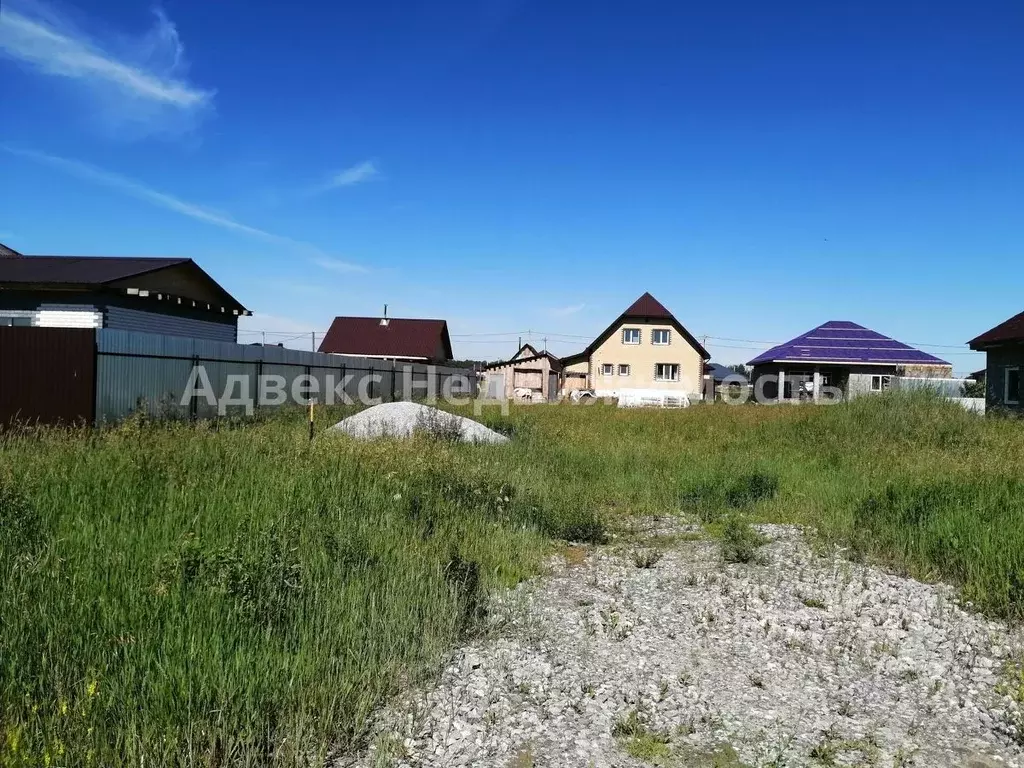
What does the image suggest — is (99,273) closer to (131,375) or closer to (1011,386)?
(131,375)

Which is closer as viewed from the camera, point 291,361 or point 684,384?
point 291,361

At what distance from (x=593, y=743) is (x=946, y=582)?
3.67m

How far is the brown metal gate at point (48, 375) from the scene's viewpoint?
34.8ft

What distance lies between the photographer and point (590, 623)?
4.22 m

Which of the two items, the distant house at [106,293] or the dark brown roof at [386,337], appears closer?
the distant house at [106,293]

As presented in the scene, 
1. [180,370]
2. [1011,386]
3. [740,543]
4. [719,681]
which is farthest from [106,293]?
[1011,386]

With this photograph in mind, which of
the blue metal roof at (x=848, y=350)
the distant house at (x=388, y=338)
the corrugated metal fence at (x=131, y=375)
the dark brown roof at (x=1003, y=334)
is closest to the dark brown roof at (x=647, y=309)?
the blue metal roof at (x=848, y=350)

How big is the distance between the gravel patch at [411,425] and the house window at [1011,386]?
15.3m

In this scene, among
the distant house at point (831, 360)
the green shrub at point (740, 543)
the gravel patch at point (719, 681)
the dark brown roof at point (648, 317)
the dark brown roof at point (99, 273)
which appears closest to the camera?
the gravel patch at point (719, 681)

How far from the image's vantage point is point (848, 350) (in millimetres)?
33906

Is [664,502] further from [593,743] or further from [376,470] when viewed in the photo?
[593,743]

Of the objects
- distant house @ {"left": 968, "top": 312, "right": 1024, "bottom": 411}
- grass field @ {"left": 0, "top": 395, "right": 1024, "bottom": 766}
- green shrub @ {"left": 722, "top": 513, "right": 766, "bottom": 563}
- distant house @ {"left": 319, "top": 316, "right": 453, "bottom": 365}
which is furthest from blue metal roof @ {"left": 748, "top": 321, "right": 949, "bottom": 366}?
green shrub @ {"left": 722, "top": 513, "right": 766, "bottom": 563}

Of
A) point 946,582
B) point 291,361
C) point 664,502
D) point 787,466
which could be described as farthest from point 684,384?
point 946,582

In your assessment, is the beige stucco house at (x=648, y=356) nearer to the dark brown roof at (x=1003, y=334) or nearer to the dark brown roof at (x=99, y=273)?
the dark brown roof at (x=1003, y=334)
